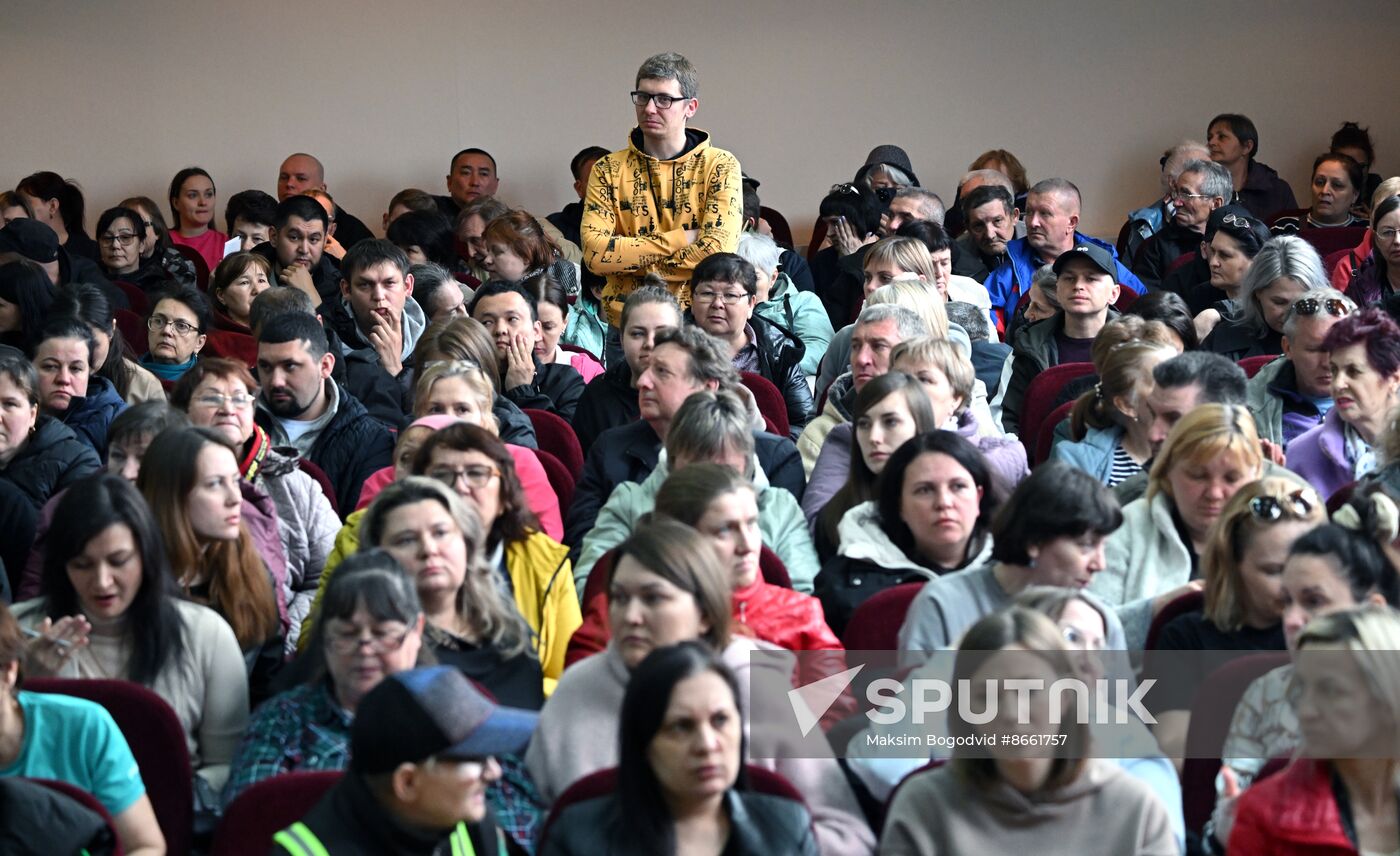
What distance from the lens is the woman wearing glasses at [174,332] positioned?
5469 mm

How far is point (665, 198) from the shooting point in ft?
19.3

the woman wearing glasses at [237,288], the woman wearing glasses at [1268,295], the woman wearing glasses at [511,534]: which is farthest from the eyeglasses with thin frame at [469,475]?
the woman wearing glasses at [237,288]

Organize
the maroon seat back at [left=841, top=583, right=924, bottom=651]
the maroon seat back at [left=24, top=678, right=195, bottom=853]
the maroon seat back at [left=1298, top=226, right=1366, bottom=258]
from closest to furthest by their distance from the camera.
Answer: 1. the maroon seat back at [left=24, top=678, right=195, bottom=853]
2. the maroon seat back at [left=841, top=583, right=924, bottom=651]
3. the maroon seat back at [left=1298, top=226, right=1366, bottom=258]

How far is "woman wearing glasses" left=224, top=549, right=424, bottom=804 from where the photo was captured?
2611 millimetres

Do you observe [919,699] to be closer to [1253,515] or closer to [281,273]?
[1253,515]

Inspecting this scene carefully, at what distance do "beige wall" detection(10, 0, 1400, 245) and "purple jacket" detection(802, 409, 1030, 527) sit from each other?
4909 mm

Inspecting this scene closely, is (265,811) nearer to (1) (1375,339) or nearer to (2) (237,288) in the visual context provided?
(1) (1375,339)

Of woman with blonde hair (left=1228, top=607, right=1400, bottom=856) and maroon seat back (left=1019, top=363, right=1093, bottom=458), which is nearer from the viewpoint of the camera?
woman with blonde hair (left=1228, top=607, right=1400, bottom=856)

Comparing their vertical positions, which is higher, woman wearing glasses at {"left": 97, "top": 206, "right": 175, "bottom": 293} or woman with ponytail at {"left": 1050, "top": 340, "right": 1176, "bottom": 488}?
woman wearing glasses at {"left": 97, "top": 206, "right": 175, "bottom": 293}

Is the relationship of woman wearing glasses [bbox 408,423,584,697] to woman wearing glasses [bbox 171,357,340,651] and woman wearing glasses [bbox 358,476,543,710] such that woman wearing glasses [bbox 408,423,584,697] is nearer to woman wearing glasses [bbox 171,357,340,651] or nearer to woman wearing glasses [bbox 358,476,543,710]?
woman wearing glasses [bbox 358,476,543,710]

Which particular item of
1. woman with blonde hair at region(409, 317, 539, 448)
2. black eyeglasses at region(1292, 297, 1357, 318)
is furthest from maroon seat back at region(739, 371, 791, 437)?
black eyeglasses at region(1292, 297, 1357, 318)

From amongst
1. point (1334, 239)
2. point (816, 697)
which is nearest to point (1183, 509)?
point (816, 697)

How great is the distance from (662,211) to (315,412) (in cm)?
173

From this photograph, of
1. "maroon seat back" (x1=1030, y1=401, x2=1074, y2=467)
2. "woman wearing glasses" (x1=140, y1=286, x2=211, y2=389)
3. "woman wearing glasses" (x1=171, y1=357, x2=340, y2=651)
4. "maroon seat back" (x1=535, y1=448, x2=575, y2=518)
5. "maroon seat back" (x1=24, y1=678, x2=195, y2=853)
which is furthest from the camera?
"woman wearing glasses" (x1=140, y1=286, x2=211, y2=389)
